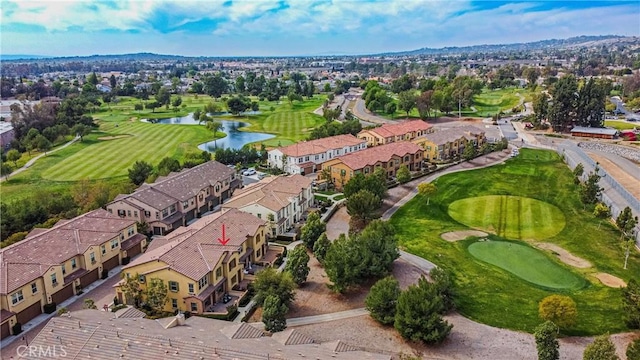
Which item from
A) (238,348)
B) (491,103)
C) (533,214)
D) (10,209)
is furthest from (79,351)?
(491,103)

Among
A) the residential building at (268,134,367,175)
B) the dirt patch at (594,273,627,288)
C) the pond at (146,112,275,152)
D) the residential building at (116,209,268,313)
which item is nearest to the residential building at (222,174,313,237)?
the residential building at (116,209,268,313)

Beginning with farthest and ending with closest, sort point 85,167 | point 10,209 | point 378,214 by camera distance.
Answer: point 85,167 < point 378,214 < point 10,209

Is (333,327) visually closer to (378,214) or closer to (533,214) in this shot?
(378,214)

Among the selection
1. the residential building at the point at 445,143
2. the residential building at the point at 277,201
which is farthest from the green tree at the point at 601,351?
the residential building at the point at 445,143

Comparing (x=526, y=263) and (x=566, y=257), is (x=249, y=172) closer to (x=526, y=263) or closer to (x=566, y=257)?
(x=526, y=263)

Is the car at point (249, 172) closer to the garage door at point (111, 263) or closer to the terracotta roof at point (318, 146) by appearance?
the terracotta roof at point (318, 146)

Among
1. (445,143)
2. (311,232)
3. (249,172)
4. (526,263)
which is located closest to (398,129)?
(445,143)

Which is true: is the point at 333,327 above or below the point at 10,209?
below
